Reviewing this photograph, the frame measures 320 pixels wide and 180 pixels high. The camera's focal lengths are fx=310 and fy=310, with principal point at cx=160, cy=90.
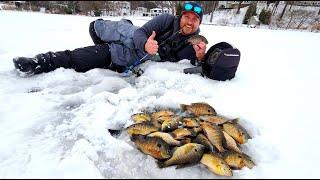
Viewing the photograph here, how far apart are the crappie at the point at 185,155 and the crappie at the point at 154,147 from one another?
1.9 inches

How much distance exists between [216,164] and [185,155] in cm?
22

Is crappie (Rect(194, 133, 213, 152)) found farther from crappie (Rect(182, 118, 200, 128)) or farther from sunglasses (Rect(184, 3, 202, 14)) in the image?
sunglasses (Rect(184, 3, 202, 14))

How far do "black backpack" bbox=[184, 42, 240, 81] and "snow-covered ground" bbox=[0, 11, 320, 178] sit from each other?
0.12 m

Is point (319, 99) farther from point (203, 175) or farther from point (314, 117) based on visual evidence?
point (203, 175)

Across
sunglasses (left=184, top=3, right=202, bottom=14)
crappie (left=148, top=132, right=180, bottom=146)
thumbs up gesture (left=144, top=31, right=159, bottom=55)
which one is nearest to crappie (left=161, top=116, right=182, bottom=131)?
crappie (left=148, top=132, right=180, bottom=146)

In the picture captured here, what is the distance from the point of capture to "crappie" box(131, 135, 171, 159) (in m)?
2.15

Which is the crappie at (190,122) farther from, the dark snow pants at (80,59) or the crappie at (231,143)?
the dark snow pants at (80,59)

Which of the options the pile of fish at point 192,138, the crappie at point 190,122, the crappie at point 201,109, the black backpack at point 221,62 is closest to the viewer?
the pile of fish at point 192,138

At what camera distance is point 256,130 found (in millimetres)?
2646

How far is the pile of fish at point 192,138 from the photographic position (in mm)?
2129

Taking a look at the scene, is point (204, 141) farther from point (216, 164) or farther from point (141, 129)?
point (141, 129)

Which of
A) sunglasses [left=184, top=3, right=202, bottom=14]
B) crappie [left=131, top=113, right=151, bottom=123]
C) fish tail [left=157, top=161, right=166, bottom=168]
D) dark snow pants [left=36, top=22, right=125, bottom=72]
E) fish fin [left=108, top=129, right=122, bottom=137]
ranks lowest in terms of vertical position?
fish fin [left=108, top=129, right=122, bottom=137]

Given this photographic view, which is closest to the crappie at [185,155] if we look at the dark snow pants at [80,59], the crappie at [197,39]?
the crappie at [197,39]

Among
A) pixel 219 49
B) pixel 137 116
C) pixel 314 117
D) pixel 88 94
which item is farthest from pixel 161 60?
pixel 314 117
